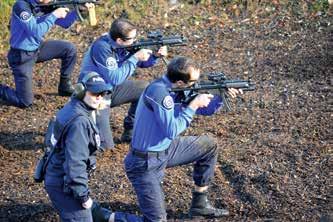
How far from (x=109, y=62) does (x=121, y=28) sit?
410 millimetres

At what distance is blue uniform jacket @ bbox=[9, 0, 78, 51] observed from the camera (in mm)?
9477

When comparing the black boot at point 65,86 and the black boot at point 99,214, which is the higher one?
the black boot at point 65,86

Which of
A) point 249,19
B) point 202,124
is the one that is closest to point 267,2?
point 249,19

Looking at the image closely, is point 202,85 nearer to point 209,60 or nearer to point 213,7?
point 209,60

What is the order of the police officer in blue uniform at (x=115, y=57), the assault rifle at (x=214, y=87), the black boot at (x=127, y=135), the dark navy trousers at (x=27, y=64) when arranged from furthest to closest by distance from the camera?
the dark navy trousers at (x=27, y=64)
the black boot at (x=127, y=135)
the police officer in blue uniform at (x=115, y=57)
the assault rifle at (x=214, y=87)

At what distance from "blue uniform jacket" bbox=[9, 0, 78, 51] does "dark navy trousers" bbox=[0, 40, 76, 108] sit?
0.11 m

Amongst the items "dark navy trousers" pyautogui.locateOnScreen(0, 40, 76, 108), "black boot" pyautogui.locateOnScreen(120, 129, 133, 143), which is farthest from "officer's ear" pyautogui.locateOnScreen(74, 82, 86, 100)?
"dark navy trousers" pyautogui.locateOnScreen(0, 40, 76, 108)

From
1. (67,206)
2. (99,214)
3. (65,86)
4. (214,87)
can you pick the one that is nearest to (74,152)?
(67,206)

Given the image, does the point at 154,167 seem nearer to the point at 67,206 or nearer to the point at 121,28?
the point at 67,206

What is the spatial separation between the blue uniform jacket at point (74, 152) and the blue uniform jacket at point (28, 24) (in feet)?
10.7

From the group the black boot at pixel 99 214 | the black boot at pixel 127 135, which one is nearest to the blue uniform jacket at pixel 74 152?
the black boot at pixel 99 214

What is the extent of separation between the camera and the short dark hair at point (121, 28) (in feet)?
26.9

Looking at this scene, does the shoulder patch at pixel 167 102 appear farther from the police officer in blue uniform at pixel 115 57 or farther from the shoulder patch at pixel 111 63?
the shoulder patch at pixel 111 63

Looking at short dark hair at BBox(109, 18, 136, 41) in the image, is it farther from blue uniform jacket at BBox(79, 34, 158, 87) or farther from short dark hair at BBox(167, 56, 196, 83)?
short dark hair at BBox(167, 56, 196, 83)
